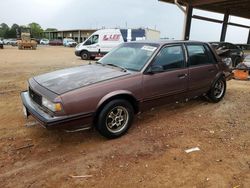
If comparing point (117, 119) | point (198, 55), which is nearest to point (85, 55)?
point (198, 55)

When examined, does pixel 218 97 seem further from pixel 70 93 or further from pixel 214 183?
pixel 70 93

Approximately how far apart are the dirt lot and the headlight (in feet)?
2.16

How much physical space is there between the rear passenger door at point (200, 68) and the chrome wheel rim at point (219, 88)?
37 centimetres

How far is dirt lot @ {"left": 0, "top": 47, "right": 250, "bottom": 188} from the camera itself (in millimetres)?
2805

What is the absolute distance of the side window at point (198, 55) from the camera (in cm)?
484

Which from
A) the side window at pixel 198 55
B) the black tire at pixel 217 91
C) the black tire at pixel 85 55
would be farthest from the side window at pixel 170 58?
the black tire at pixel 85 55

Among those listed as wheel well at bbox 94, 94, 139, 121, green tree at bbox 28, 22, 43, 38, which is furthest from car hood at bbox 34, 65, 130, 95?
green tree at bbox 28, 22, 43, 38

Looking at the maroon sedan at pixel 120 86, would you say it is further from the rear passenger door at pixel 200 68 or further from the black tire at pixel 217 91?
the black tire at pixel 217 91

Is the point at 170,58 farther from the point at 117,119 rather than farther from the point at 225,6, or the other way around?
the point at 225,6

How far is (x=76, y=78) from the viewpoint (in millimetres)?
3738

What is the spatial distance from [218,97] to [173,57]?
6.70ft

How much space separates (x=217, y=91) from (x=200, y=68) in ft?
3.73

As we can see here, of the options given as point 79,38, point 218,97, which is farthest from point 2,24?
point 218,97

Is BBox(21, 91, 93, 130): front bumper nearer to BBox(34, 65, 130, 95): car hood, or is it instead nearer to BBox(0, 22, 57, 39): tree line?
BBox(34, 65, 130, 95): car hood
